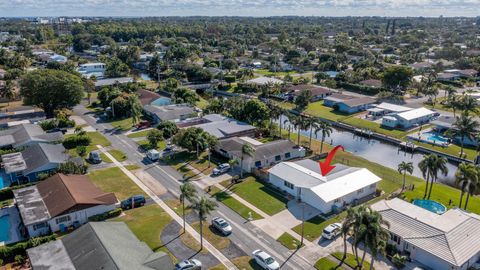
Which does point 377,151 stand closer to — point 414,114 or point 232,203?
point 414,114

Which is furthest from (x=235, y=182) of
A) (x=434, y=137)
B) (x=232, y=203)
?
(x=434, y=137)

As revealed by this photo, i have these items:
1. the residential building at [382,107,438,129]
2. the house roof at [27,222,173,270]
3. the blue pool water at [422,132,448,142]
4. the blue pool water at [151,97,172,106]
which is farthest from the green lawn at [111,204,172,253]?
the residential building at [382,107,438,129]

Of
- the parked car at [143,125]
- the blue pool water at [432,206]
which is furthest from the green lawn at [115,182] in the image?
the blue pool water at [432,206]

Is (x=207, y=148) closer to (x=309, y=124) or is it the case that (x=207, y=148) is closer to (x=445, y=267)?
(x=309, y=124)

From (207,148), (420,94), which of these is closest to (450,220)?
(207,148)

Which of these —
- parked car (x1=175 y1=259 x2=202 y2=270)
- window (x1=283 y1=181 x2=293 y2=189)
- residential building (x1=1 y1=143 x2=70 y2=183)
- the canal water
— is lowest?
the canal water

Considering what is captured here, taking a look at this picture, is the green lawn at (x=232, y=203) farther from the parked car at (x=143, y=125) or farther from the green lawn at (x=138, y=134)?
the parked car at (x=143, y=125)

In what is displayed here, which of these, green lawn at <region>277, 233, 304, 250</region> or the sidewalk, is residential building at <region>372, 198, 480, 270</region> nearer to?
green lawn at <region>277, 233, 304, 250</region>
